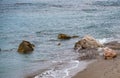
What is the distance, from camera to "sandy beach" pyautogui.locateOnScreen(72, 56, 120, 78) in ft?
51.5

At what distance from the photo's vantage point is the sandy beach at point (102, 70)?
1570 centimetres

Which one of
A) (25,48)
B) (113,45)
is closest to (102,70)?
(113,45)

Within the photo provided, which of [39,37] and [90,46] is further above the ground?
[90,46]

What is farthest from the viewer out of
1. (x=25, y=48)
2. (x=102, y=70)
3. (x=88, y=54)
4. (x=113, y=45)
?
(x=25, y=48)

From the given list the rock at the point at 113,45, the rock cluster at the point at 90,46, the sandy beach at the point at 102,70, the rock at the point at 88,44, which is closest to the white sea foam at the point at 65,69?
the sandy beach at the point at 102,70

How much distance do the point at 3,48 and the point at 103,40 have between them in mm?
7362

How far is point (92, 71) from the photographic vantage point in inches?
664

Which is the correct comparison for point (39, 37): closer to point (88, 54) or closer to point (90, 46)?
point (90, 46)

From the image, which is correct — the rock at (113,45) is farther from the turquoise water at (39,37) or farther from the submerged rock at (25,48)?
the submerged rock at (25,48)

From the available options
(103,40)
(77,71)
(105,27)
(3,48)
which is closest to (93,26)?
(105,27)

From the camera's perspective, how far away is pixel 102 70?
16719mm

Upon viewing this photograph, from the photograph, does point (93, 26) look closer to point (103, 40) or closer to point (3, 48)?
point (103, 40)

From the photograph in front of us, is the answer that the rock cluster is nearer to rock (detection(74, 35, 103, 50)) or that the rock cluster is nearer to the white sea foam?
rock (detection(74, 35, 103, 50))

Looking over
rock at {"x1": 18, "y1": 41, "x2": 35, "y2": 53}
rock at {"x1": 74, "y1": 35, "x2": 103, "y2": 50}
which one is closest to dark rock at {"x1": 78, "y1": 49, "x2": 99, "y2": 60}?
rock at {"x1": 74, "y1": 35, "x2": 103, "y2": 50}
